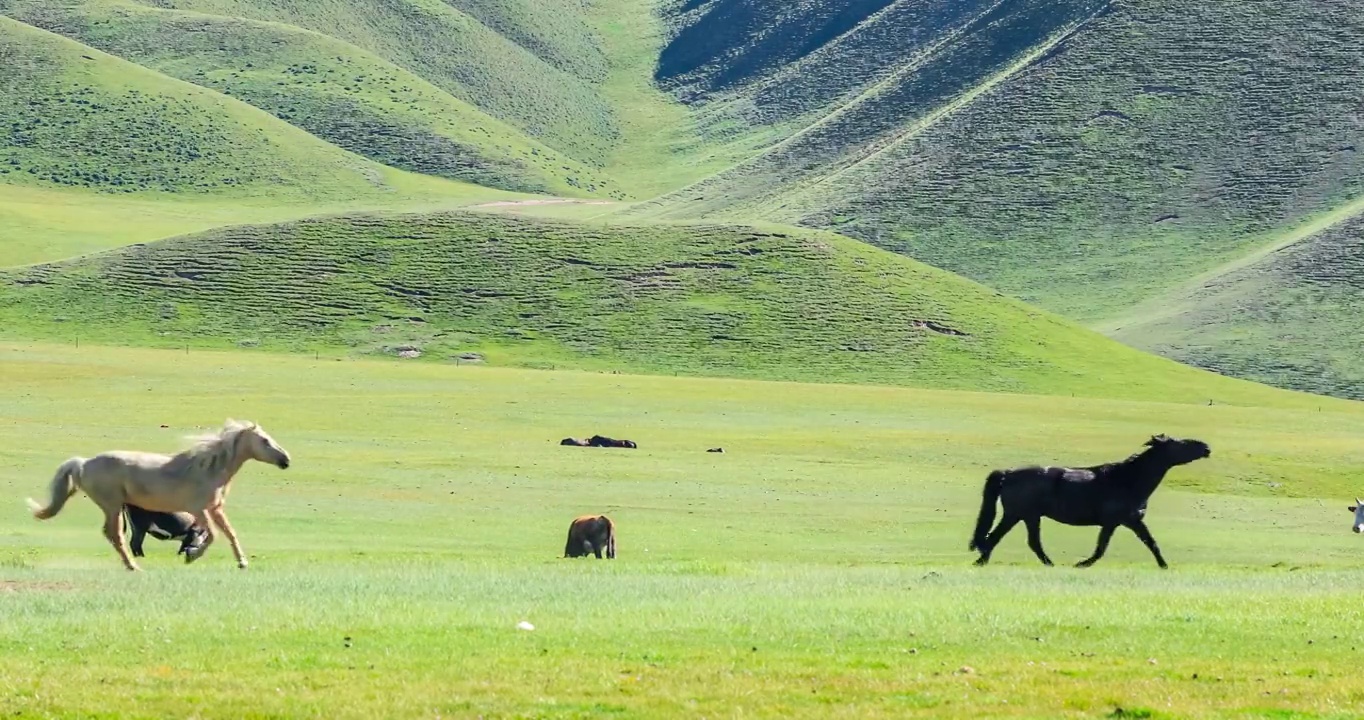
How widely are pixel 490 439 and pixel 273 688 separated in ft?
148

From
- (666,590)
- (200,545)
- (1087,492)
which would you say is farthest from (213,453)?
(1087,492)

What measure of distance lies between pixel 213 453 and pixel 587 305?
8656cm

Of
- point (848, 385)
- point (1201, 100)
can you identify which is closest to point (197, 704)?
point (848, 385)

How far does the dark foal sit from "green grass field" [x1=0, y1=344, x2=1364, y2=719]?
0.46m

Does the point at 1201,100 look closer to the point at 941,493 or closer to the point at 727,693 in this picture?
the point at 941,493

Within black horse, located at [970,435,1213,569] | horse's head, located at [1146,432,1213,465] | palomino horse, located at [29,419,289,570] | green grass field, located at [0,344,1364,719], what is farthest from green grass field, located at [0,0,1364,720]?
horse's head, located at [1146,432,1213,465]

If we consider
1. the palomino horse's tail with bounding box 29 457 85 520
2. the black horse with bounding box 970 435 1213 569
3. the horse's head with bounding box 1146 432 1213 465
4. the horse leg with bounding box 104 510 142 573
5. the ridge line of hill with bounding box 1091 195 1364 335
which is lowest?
the horse leg with bounding box 104 510 142 573

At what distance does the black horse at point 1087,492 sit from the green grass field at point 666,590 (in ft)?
3.07

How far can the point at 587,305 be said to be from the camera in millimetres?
109125

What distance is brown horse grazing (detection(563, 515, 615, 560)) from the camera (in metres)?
28.9

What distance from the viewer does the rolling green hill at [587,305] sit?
99.6 metres

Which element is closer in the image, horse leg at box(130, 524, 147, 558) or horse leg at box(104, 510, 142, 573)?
horse leg at box(104, 510, 142, 573)

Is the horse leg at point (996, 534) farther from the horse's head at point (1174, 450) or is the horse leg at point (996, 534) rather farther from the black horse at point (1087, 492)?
the horse's head at point (1174, 450)

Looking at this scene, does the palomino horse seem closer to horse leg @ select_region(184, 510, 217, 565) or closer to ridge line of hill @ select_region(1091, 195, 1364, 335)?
horse leg @ select_region(184, 510, 217, 565)
